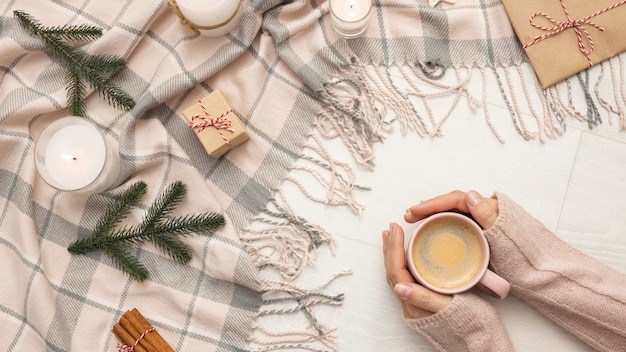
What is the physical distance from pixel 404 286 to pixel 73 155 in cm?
61

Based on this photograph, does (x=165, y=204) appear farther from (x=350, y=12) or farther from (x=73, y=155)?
(x=350, y=12)

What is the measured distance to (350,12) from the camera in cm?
99

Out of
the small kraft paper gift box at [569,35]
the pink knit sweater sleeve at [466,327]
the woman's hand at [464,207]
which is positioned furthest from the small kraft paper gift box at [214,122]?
the small kraft paper gift box at [569,35]

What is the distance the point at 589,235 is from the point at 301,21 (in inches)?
26.5

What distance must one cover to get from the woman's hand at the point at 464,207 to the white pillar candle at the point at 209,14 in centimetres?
48

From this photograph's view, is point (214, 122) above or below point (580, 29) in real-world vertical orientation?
below

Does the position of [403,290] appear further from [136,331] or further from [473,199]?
[136,331]

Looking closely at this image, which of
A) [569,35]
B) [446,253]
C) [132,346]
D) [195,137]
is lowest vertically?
[132,346]

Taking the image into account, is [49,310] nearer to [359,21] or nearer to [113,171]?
[113,171]

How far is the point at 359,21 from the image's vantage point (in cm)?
98

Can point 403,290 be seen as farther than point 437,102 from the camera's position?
No

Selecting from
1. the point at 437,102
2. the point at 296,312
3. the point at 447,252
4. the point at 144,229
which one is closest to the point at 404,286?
the point at 447,252

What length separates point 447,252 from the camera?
94cm

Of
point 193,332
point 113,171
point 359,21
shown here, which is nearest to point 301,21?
point 359,21
